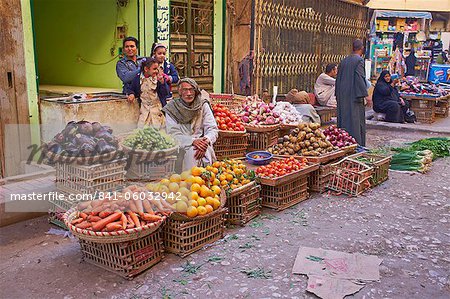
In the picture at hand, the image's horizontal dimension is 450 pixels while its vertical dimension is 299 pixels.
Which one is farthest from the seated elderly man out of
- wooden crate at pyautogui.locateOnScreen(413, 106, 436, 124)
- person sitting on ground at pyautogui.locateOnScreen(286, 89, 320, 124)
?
wooden crate at pyautogui.locateOnScreen(413, 106, 436, 124)

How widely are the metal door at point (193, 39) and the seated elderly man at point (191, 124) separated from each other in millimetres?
2666

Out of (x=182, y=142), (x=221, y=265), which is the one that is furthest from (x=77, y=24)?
(x=221, y=265)

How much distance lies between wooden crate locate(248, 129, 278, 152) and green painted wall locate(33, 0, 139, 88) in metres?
2.65

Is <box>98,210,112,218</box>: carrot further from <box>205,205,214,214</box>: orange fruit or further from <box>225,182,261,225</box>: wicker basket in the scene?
<box>225,182,261,225</box>: wicker basket

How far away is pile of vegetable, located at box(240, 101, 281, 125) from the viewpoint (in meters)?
6.98

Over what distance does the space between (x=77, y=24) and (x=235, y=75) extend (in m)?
3.29

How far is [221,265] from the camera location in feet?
13.1

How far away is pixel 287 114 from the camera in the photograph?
7.55m

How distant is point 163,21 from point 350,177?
398 cm

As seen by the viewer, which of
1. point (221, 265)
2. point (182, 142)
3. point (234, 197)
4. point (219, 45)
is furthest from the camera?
point (219, 45)

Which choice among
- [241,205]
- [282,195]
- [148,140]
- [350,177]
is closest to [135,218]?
[148,140]

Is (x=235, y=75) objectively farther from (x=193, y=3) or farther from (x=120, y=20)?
(x=120, y=20)

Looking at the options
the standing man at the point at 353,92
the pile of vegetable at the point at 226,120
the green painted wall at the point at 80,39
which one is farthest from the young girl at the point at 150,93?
the standing man at the point at 353,92

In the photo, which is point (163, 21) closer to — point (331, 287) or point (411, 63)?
point (331, 287)
